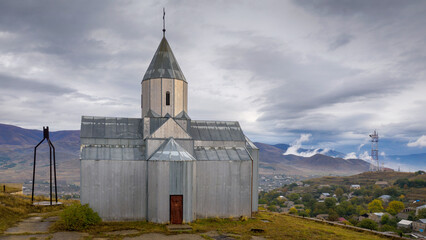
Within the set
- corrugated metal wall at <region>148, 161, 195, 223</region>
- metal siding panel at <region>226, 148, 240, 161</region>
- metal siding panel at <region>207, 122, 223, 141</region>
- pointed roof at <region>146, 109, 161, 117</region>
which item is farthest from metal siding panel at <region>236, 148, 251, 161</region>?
pointed roof at <region>146, 109, 161, 117</region>

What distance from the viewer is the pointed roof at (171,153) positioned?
78.2ft

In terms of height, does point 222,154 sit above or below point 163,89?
below

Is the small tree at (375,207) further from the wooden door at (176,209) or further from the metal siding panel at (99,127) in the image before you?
the metal siding panel at (99,127)

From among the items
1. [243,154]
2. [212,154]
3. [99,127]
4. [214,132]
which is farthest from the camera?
[214,132]

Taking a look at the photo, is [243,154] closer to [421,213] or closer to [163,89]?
[163,89]

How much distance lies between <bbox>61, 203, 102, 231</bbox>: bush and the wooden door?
5707 mm

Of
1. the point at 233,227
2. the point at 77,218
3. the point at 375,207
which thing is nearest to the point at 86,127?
the point at 77,218

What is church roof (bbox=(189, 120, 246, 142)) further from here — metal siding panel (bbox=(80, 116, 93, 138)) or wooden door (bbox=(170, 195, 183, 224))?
metal siding panel (bbox=(80, 116, 93, 138))

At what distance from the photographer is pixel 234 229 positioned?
22828 mm

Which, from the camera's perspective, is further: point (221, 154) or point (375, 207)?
point (375, 207)

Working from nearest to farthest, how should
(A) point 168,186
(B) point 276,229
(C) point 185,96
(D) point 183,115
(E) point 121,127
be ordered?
(B) point 276,229 → (A) point 168,186 → (E) point 121,127 → (D) point 183,115 → (C) point 185,96

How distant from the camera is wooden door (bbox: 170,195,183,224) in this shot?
23.5 meters

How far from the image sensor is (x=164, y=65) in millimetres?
29172

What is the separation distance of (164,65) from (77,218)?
1493 centimetres
